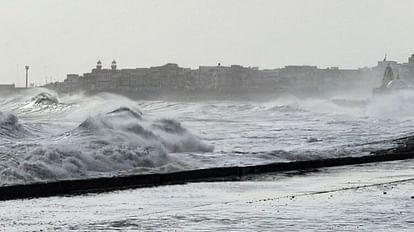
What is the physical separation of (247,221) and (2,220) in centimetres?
211

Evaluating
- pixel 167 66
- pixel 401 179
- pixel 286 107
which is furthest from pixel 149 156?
pixel 167 66

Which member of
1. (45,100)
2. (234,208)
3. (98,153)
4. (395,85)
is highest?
(395,85)

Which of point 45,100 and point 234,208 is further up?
point 234,208

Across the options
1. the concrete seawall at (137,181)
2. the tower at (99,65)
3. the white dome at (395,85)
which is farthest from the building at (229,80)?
the concrete seawall at (137,181)

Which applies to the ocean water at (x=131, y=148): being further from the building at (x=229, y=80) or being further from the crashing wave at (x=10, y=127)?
the building at (x=229, y=80)

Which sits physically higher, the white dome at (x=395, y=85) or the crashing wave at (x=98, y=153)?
the white dome at (x=395, y=85)

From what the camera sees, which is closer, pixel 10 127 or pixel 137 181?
pixel 137 181

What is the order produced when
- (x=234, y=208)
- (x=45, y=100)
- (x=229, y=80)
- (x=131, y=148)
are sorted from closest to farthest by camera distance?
1. (x=234, y=208)
2. (x=131, y=148)
3. (x=45, y=100)
4. (x=229, y=80)

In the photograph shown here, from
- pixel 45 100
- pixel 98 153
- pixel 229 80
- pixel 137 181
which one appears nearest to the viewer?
pixel 137 181

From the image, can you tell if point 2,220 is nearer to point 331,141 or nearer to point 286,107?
point 331,141

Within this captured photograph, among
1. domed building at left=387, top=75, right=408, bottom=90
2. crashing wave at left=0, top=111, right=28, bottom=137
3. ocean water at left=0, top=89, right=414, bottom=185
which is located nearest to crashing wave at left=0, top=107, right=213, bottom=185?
ocean water at left=0, top=89, right=414, bottom=185

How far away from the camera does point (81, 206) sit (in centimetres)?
884

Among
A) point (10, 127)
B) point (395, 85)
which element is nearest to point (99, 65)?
point (395, 85)

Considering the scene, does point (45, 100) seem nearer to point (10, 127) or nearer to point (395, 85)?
point (395, 85)
